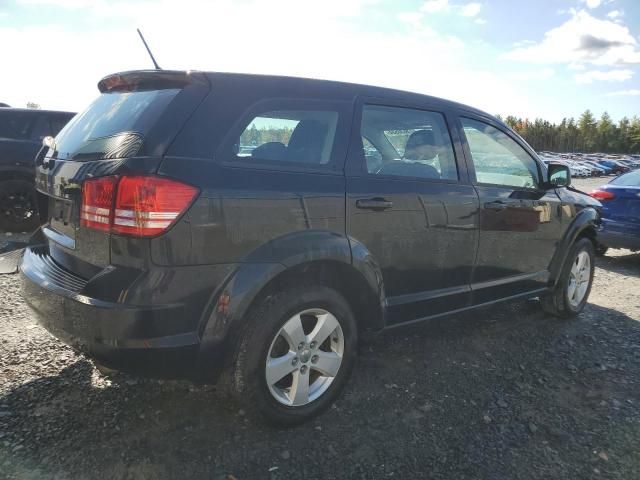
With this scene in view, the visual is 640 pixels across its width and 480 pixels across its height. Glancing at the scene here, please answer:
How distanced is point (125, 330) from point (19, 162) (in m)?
5.95

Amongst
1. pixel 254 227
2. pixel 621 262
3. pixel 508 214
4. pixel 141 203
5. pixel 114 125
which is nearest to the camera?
pixel 141 203

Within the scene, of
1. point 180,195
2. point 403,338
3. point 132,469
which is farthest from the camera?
point 403,338

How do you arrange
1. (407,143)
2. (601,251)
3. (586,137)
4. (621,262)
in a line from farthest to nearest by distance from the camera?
(586,137) < (601,251) < (621,262) < (407,143)

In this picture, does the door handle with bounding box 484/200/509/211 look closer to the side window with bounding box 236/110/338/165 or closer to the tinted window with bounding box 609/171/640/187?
the side window with bounding box 236/110/338/165

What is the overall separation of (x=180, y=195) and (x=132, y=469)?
50.1 inches

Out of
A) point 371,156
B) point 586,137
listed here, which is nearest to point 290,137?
point 371,156

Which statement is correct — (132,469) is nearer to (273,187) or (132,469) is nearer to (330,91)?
(273,187)

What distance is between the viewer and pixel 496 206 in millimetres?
3395

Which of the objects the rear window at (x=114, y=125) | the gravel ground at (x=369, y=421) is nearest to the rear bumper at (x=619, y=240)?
the gravel ground at (x=369, y=421)

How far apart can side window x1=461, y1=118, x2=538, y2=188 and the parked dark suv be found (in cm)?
618

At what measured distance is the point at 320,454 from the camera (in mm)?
2342

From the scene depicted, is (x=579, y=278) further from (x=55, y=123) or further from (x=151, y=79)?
(x=55, y=123)

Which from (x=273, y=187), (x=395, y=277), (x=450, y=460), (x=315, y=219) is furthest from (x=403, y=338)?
(x=273, y=187)

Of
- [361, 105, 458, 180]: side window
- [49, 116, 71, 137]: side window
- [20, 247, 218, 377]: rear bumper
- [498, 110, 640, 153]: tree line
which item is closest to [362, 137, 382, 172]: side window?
[361, 105, 458, 180]: side window
